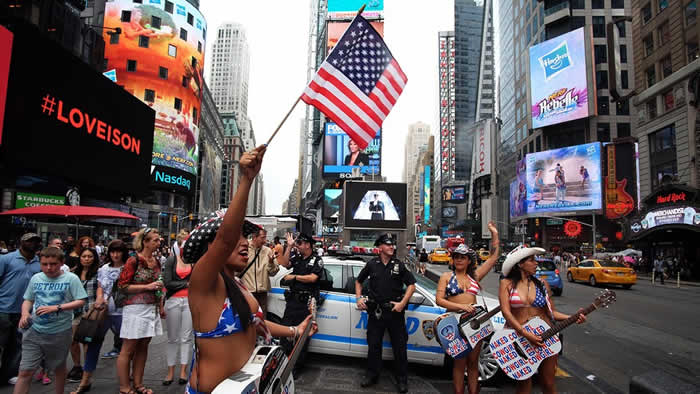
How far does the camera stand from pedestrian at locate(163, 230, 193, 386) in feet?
16.4

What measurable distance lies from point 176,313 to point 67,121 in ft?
34.4

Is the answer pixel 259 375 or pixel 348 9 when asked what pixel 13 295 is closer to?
pixel 259 375

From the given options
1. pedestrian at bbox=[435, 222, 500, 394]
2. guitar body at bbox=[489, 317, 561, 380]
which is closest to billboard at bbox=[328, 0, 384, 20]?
pedestrian at bbox=[435, 222, 500, 394]

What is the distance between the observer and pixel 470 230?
93.2 meters

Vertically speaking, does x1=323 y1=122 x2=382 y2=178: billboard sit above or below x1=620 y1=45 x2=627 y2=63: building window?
below

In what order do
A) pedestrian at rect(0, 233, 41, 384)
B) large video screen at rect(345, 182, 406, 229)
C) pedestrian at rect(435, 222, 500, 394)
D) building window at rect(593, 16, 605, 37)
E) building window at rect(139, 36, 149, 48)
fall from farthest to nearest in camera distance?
building window at rect(593, 16, 605, 37) → building window at rect(139, 36, 149, 48) → large video screen at rect(345, 182, 406, 229) → pedestrian at rect(0, 233, 41, 384) → pedestrian at rect(435, 222, 500, 394)

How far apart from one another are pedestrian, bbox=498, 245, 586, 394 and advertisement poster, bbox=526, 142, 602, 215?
51.5 m

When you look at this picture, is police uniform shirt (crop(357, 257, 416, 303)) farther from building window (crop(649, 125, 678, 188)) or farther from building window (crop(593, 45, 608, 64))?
building window (crop(593, 45, 608, 64))

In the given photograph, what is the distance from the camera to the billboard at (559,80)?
168 ft

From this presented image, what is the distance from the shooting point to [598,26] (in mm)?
56875

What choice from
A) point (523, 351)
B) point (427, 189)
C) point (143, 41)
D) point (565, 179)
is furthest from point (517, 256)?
point (427, 189)

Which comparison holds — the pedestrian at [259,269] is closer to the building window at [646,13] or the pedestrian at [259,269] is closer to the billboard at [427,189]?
the building window at [646,13]

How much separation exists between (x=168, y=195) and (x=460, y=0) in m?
126

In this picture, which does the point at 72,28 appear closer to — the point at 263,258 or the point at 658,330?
the point at 263,258
